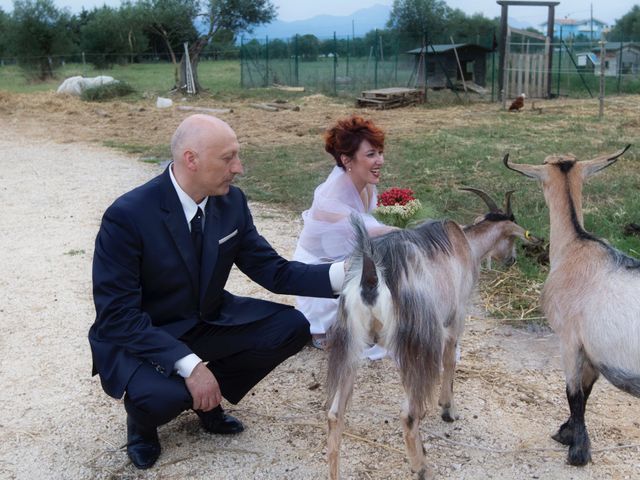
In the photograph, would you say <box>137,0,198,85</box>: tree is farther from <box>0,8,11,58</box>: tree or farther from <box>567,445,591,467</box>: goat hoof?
<box>567,445,591,467</box>: goat hoof

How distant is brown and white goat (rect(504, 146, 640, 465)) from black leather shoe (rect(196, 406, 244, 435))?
1.69 metres

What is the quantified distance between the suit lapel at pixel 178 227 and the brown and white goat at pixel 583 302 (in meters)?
1.61

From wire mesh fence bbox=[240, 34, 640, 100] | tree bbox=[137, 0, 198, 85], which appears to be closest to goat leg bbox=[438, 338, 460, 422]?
wire mesh fence bbox=[240, 34, 640, 100]

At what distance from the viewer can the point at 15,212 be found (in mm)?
8695

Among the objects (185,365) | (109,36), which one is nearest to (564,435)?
(185,365)

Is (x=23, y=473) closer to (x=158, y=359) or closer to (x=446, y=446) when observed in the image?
(x=158, y=359)

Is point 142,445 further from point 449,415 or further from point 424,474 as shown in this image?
point 449,415

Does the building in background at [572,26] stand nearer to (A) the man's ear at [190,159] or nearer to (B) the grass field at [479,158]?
(B) the grass field at [479,158]

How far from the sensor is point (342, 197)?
182 inches

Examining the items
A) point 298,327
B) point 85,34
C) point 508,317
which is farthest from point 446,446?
point 85,34

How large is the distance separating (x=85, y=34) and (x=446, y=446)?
47598 mm

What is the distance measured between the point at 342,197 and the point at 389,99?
616 inches

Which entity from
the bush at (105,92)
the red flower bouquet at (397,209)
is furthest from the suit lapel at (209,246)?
the bush at (105,92)

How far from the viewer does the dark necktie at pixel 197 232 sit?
11.3ft
